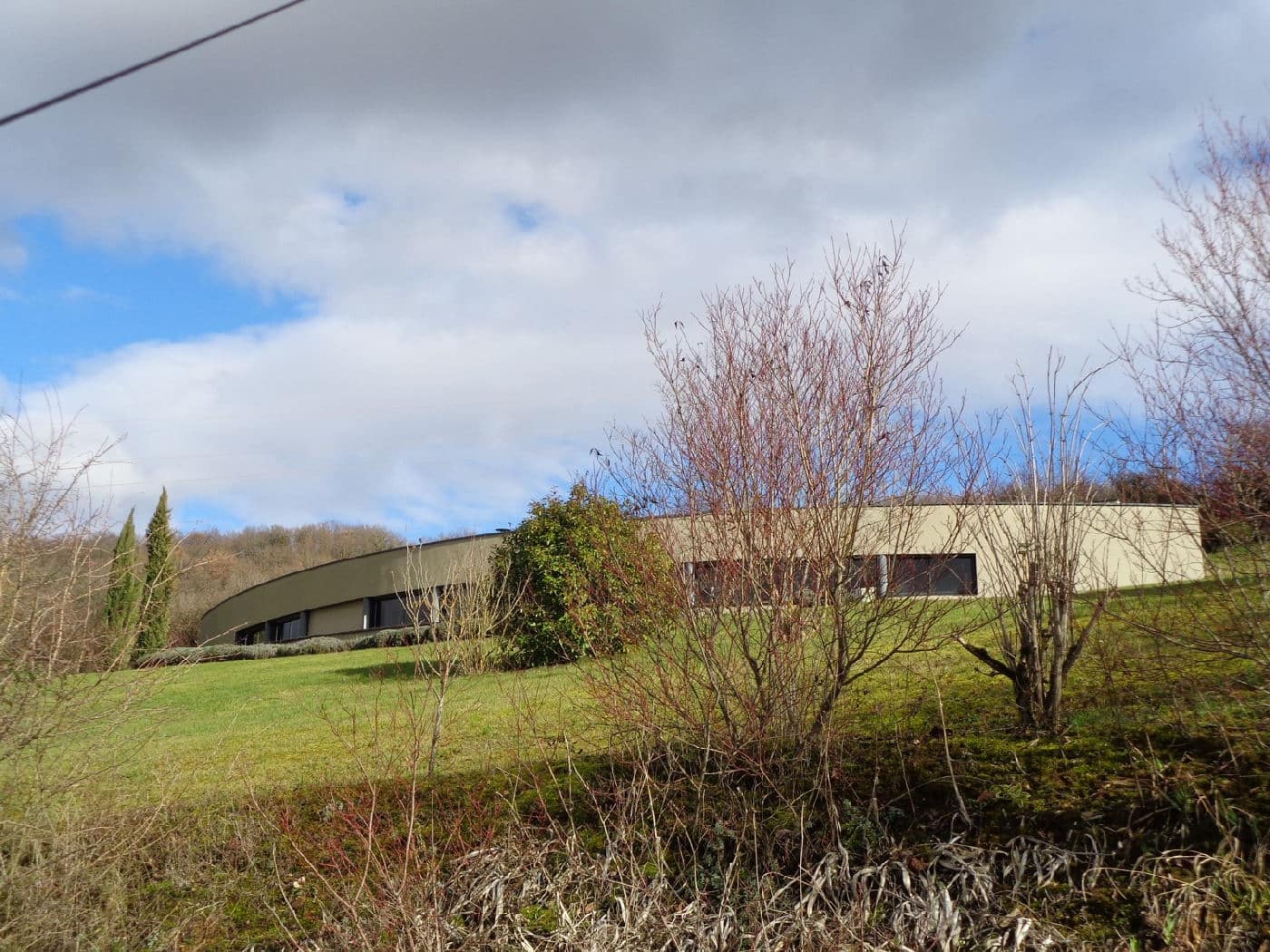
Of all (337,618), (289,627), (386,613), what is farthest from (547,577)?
(289,627)

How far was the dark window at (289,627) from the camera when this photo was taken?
111 feet

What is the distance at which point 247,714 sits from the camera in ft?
47.3

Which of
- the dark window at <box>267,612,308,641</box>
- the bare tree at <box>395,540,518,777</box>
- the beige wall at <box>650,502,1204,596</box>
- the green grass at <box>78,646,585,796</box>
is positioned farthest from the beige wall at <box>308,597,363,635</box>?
the beige wall at <box>650,502,1204,596</box>

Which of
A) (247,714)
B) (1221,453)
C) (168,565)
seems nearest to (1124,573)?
(1221,453)

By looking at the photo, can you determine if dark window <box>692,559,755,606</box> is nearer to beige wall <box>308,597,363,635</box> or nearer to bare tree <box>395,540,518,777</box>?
bare tree <box>395,540,518,777</box>

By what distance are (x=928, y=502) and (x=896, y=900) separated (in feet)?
7.98

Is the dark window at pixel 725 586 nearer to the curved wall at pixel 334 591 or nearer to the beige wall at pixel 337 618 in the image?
the curved wall at pixel 334 591

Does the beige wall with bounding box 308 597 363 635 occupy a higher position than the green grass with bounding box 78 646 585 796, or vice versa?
the beige wall with bounding box 308 597 363 635

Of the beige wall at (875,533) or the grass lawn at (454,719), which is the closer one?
the beige wall at (875,533)

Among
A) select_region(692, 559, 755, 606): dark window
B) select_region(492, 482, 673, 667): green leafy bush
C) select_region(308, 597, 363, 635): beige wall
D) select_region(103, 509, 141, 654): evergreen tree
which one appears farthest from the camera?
select_region(308, 597, 363, 635): beige wall

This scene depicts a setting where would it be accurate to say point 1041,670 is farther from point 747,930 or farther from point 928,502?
point 747,930

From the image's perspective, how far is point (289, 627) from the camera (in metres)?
35.3

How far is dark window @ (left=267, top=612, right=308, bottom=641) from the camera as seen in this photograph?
3394cm

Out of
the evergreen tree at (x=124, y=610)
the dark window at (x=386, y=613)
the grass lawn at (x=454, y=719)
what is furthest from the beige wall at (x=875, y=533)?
the dark window at (x=386, y=613)
